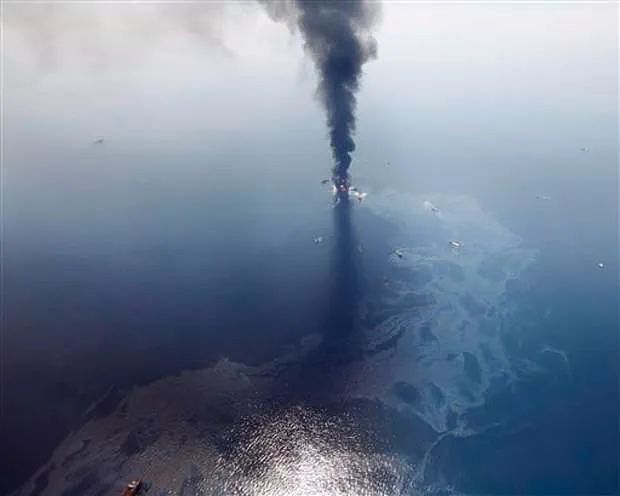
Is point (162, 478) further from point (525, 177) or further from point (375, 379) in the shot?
point (525, 177)

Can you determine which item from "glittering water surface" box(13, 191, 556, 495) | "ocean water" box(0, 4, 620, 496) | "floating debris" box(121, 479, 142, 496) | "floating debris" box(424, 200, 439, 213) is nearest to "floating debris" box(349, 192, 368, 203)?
"ocean water" box(0, 4, 620, 496)

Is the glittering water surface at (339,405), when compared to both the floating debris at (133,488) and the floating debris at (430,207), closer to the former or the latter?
the floating debris at (133,488)

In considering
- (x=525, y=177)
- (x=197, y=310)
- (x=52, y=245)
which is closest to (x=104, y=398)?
(x=197, y=310)

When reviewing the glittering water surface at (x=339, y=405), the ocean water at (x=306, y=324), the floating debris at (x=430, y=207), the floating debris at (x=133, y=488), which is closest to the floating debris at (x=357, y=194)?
the ocean water at (x=306, y=324)

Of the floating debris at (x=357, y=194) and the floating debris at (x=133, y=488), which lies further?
the floating debris at (x=357, y=194)

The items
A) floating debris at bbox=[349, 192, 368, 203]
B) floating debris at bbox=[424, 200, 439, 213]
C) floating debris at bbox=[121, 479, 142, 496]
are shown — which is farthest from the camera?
floating debris at bbox=[349, 192, 368, 203]

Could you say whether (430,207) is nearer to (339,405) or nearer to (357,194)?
(357,194)

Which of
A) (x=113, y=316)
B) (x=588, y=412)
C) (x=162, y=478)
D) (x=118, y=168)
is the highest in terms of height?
(x=118, y=168)

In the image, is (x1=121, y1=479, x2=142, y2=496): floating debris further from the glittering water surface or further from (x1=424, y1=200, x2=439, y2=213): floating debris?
(x1=424, y1=200, x2=439, y2=213): floating debris
